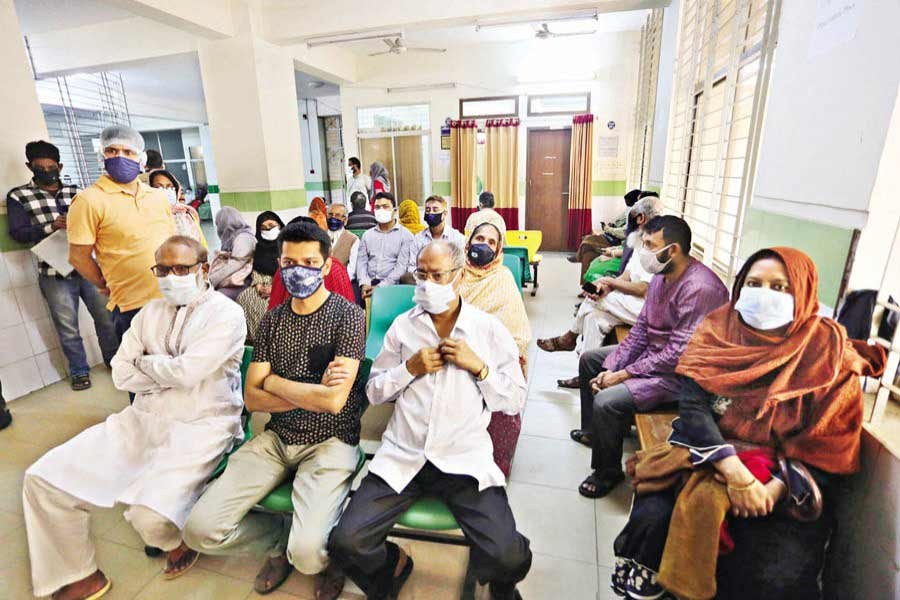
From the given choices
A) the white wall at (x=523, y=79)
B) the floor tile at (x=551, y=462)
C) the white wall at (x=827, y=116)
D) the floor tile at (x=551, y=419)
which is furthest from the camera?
the white wall at (x=523, y=79)

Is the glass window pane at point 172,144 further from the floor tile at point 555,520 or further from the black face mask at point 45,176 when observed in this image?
the floor tile at point 555,520

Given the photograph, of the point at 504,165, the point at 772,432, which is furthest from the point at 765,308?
the point at 504,165

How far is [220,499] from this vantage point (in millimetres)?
1501

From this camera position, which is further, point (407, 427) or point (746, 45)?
point (746, 45)

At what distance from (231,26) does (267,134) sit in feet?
3.80

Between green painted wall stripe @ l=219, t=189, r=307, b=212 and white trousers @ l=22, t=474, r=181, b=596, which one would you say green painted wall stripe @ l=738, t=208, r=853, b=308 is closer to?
white trousers @ l=22, t=474, r=181, b=596

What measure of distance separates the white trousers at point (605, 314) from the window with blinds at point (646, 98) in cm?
300

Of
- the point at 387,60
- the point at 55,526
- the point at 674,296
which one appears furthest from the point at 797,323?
the point at 387,60

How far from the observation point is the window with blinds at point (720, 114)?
2.28m

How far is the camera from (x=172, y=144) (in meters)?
11.3

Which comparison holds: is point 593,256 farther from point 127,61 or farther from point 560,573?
point 127,61

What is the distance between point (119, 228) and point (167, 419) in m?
1.24

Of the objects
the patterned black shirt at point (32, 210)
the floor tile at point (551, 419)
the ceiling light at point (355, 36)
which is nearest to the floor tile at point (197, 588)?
the floor tile at point (551, 419)

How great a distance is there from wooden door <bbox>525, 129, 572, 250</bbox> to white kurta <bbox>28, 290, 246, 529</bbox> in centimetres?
689
